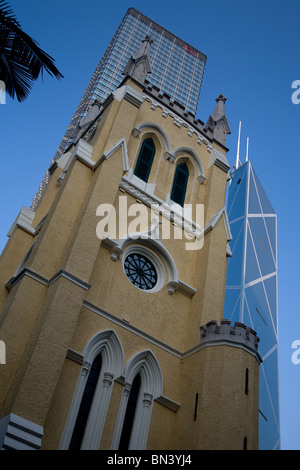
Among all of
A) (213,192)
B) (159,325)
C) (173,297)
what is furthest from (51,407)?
(213,192)

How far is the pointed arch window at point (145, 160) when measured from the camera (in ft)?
61.4

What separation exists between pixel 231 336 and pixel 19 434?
6051 millimetres

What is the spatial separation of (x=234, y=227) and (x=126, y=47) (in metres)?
33.2

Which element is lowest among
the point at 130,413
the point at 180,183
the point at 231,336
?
the point at 130,413

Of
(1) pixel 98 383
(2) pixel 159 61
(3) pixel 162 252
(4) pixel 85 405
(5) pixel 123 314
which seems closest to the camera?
(4) pixel 85 405

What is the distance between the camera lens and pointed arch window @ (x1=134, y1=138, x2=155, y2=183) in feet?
61.4

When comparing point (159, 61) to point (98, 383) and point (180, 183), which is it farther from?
point (98, 383)

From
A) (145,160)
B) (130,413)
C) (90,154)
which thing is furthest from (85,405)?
(145,160)

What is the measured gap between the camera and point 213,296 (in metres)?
16.1

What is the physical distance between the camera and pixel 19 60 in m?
9.39

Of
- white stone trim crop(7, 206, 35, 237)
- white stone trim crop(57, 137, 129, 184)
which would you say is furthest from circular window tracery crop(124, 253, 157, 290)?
white stone trim crop(7, 206, 35, 237)

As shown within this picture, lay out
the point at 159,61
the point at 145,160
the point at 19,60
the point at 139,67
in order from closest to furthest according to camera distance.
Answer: the point at 19,60
the point at 145,160
the point at 139,67
the point at 159,61

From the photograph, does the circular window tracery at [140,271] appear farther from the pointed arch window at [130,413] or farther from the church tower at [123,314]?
the pointed arch window at [130,413]

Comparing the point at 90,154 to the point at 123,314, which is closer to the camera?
the point at 123,314
